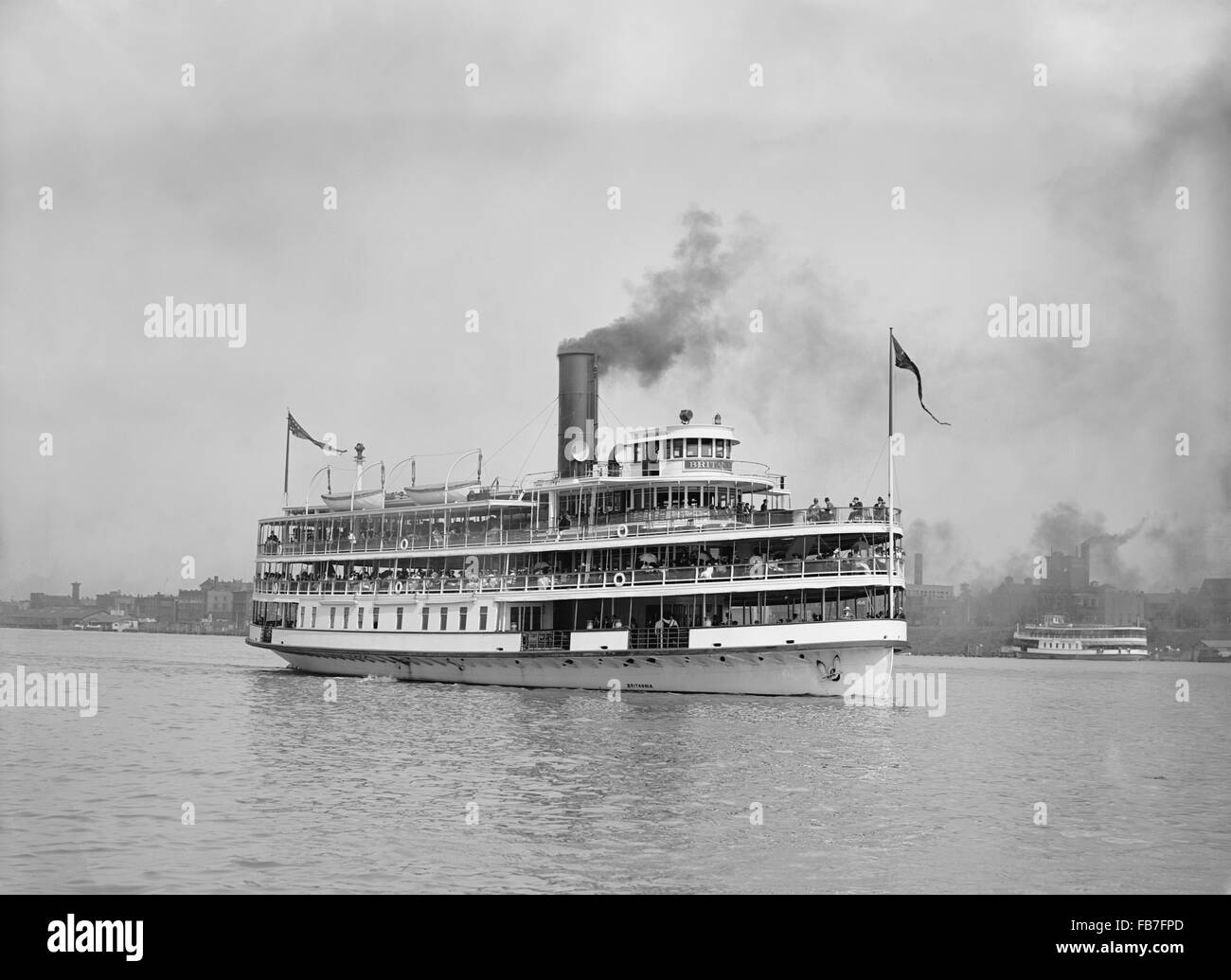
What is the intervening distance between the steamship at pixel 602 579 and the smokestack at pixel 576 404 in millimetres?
85

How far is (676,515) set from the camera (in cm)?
5128

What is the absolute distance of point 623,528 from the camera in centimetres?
5188

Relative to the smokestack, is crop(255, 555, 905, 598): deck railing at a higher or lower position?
lower

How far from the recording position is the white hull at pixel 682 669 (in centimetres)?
4616

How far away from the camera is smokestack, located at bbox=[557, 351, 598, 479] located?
188ft

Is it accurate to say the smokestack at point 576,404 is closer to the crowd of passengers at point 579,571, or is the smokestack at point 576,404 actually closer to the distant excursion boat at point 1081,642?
the crowd of passengers at point 579,571

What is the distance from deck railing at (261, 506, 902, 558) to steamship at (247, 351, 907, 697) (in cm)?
8

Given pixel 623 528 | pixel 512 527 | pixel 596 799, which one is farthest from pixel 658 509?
pixel 596 799

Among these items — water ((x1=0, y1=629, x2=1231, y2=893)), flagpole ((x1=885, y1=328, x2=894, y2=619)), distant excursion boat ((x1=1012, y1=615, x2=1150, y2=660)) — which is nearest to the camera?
water ((x1=0, y1=629, x2=1231, y2=893))

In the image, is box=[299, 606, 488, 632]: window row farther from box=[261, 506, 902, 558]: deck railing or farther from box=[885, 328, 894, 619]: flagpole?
box=[885, 328, 894, 619]: flagpole

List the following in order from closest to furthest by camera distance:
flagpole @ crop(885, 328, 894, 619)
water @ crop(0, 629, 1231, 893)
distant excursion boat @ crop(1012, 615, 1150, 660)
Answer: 1. water @ crop(0, 629, 1231, 893)
2. flagpole @ crop(885, 328, 894, 619)
3. distant excursion boat @ crop(1012, 615, 1150, 660)

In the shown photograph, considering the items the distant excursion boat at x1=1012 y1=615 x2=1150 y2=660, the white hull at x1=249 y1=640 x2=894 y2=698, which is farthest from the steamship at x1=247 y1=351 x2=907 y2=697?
the distant excursion boat at x1=1012 y1=615 x2=1150 y2=660
